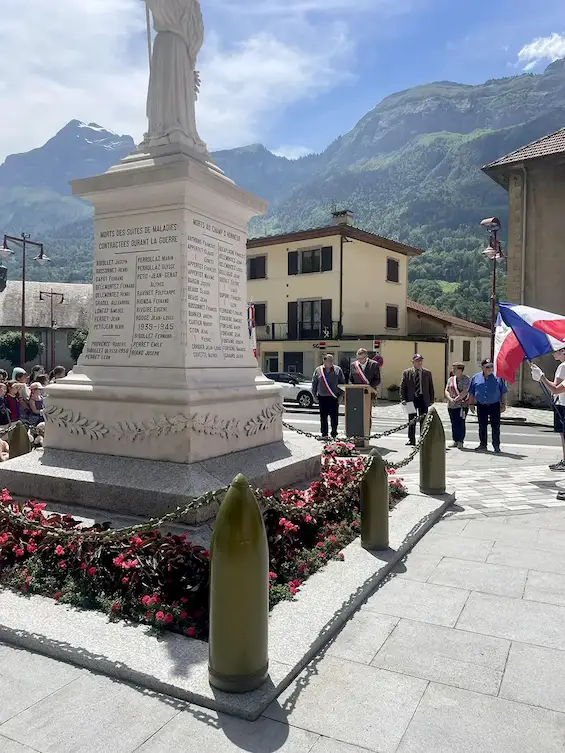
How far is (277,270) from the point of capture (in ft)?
119

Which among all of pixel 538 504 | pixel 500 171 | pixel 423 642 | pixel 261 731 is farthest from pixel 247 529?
pixel 500 171

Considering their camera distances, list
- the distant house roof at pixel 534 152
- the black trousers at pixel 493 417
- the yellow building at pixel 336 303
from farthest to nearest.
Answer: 1. the yellow building at pixel 336 303
2. the distant house roof at pixel 534 152
3. the black trousers at pixel 493 417

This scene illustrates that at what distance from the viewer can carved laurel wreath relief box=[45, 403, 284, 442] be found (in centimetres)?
517

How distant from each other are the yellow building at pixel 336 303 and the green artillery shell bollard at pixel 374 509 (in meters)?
Answer: 26.1

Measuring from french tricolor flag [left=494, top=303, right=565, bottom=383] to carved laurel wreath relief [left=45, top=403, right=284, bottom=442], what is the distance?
440 centimetres

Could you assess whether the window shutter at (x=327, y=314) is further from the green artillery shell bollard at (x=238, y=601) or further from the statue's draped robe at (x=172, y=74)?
the green artillery shell bollard at (x=238, y=601)

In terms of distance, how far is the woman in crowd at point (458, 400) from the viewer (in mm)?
11930

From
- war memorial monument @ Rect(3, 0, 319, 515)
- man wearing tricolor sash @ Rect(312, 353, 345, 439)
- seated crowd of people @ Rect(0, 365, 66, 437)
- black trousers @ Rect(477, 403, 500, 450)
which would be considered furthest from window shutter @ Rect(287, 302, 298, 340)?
Answer: war memorial monument @ Rect(3, 0, 319, 515)

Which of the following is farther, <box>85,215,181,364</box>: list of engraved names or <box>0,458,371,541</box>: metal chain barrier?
<box>85,215,181,364</box>: list of engraved names

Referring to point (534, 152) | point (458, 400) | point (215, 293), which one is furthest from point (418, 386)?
point (534, 152)

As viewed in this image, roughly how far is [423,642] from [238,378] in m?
3.39

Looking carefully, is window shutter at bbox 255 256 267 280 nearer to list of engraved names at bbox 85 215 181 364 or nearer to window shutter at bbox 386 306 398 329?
window shutter at bbox 386 306 398 329

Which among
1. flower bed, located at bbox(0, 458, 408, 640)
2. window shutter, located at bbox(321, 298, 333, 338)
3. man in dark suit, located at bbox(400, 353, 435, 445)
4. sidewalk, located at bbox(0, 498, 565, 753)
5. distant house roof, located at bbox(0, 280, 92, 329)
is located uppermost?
distant house roof, located at bbox(0, 280, 92, 329)

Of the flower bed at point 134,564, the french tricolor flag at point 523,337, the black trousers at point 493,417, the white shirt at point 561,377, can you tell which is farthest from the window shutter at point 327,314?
the flower bed at point 134,564
